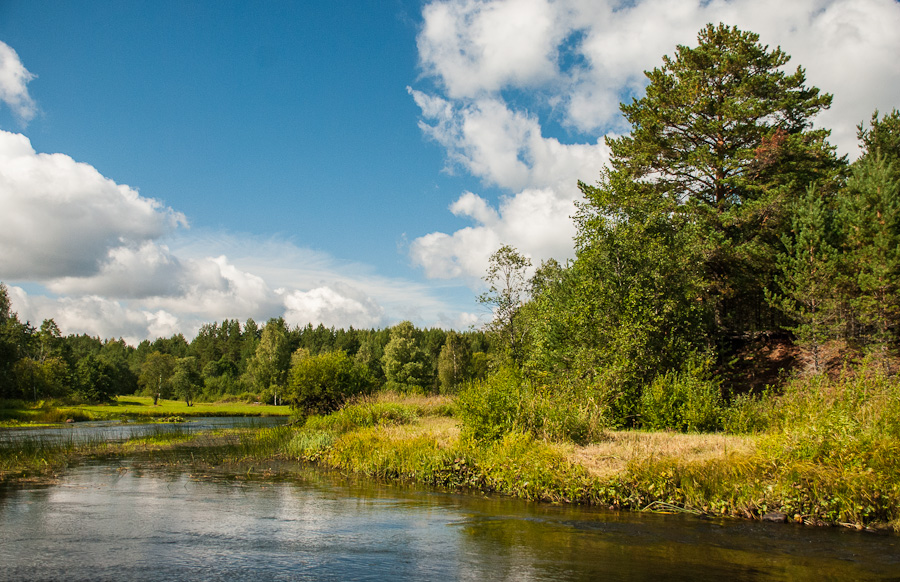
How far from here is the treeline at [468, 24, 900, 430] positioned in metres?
20.7

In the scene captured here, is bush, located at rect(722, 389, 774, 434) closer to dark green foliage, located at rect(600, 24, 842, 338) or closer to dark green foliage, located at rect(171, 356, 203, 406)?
dark green foliage, located at rect(600, 24, 842, 338)

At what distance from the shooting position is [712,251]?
2644 cm

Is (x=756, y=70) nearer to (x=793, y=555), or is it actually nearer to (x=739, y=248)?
(x=739, y=248)

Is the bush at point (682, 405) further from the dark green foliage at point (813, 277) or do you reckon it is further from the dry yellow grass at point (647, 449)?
the dark green foliage at point (813, 277)

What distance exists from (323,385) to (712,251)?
874 inches

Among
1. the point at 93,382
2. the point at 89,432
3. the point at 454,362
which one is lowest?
the point at 89,432

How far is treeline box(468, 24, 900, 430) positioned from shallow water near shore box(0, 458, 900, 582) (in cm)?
572

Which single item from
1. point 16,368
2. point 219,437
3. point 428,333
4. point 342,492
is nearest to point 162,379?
point 16,368

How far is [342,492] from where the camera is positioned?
15188mm

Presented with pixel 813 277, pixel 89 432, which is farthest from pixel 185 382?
pixel 813 277

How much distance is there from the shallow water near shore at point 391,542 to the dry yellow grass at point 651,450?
1309mm

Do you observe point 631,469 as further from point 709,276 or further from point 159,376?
point 159,376

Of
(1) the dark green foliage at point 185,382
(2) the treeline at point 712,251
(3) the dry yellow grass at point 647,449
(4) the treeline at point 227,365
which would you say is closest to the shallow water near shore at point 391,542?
(3) the dry yellow grass at point 647,449

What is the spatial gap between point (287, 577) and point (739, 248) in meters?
24.8
